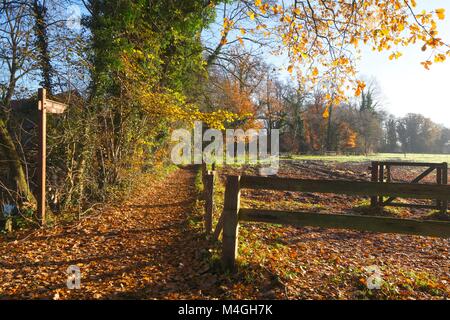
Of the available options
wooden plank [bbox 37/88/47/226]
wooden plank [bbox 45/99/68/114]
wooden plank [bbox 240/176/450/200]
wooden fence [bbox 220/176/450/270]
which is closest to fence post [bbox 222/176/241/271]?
wooden fence [bbox 220/176/450/270]

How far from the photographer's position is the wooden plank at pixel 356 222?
4203 mm

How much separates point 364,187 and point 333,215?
0.59 meters

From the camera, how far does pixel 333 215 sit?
4.52 metres

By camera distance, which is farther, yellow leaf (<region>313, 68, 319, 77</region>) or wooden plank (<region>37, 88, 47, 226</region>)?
yellow leaf (<region>313, 68, 319, 77</region>)

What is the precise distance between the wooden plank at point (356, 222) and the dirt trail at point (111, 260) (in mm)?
1200

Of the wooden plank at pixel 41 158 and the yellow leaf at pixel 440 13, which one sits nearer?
the yellow leaf at pixel 440 13

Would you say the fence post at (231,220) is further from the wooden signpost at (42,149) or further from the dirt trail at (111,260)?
the wooden signpost at (42,149)

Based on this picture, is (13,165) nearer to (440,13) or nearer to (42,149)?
(42,149)

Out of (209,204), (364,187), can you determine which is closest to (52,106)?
(209,204)

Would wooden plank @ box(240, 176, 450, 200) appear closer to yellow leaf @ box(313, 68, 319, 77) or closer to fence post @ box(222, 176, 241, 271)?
fence post @ box(222, 176, 241, 271)

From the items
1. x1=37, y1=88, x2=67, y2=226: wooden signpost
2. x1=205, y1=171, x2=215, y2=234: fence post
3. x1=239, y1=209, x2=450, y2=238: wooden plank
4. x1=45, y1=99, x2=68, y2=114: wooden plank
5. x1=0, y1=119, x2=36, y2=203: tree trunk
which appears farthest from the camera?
x1=0, y1=119, x2=36, y2=203: tree trunk

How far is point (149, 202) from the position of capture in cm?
1073

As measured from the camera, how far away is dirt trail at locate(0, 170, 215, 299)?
4.35 meters

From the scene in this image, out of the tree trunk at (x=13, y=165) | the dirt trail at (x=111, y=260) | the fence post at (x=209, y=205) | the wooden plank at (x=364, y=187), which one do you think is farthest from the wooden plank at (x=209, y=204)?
the tree trunk at (x=13, y=165)
